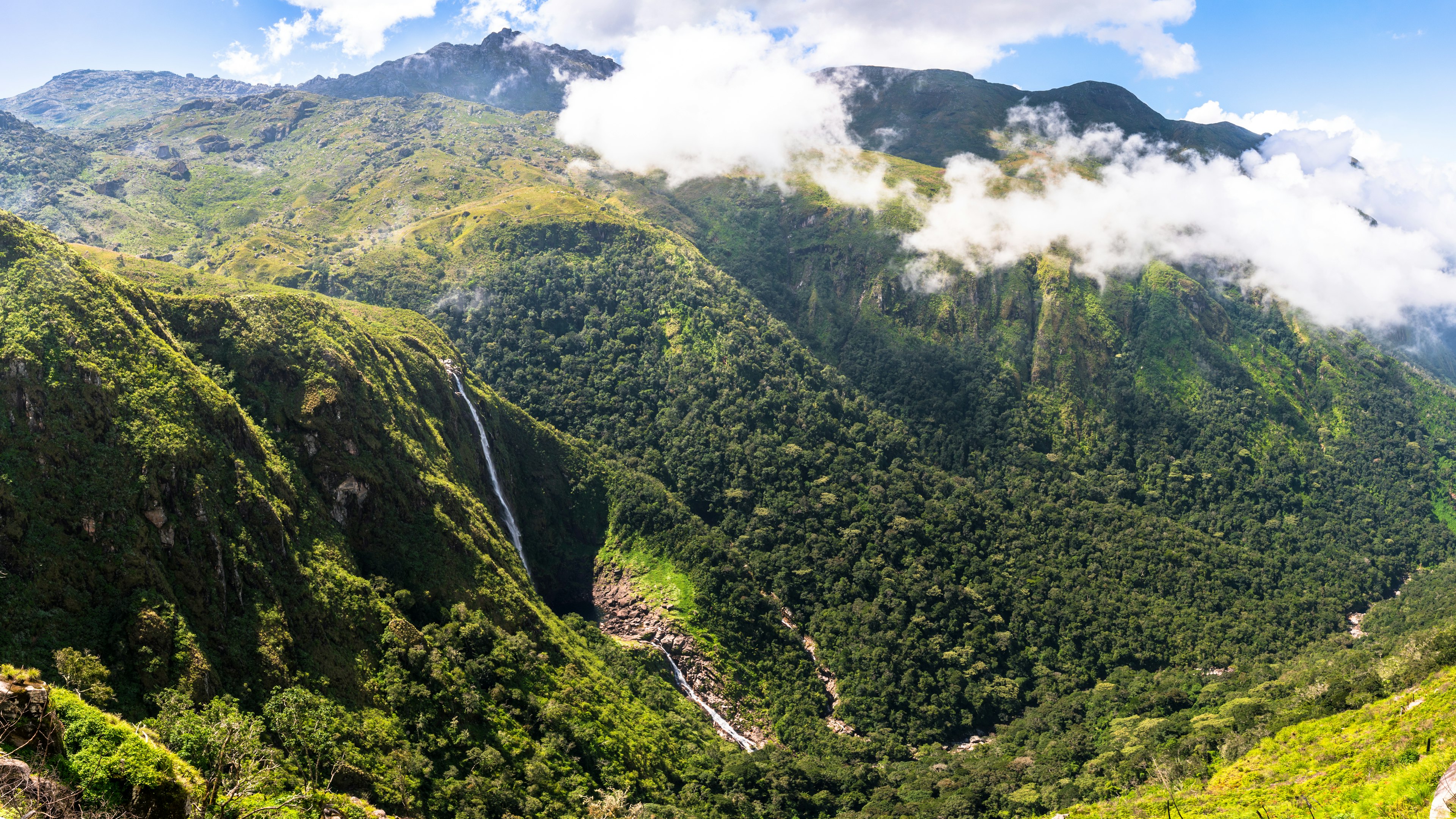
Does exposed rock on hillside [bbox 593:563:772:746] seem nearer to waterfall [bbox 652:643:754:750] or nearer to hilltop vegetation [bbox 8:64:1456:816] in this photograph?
waterfall [bbox 652:643:754:750]

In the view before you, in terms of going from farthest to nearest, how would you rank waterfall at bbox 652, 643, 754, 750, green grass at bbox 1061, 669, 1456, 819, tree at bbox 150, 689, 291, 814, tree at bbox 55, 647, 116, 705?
waterfall at bbox 652, 643, 754, 750, tree at bbox 55, 647, 116, 705, green grass at bbox 1061, 669, 1456, 819, tree at bbox 150, 689, 291, 814

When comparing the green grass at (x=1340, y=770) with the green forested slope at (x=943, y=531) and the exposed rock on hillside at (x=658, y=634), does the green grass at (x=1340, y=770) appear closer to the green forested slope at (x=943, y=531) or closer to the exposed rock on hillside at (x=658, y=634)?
the green forested slope at (x=943, y=531)

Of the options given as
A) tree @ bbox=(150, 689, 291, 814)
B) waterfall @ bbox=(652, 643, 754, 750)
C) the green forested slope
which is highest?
tree @ bbox=(150, 689, 291, 814)

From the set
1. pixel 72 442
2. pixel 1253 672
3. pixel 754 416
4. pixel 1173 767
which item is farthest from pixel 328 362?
pixel 1253 672

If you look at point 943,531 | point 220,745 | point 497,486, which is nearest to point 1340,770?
point 220,745

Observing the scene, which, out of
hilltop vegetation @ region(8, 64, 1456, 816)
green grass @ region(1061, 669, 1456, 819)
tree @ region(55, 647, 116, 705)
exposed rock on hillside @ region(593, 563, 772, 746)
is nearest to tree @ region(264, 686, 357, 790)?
hilltop vegetation @ region(8, 64, 1456, 816)

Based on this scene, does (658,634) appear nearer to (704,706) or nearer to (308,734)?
(704,706)
